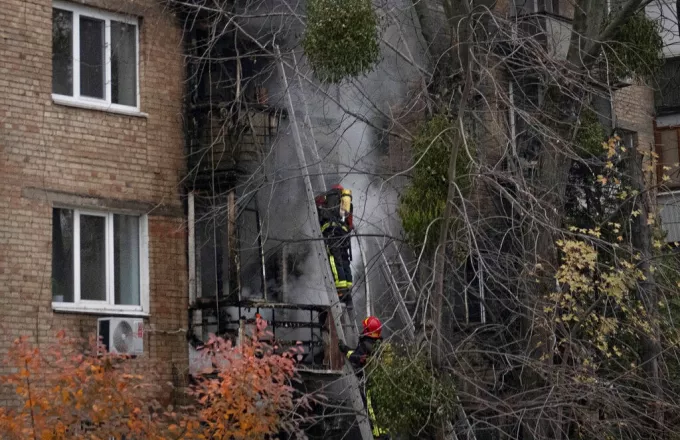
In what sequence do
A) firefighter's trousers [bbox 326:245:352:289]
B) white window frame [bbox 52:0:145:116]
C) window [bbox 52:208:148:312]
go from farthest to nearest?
firefighter's trousers [bbox 326:245:352:289] < white window frame [bbox 52:0:145:116] < window [bbox 52:208:148:312]

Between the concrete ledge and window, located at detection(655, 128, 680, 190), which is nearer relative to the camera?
the concrete ledge

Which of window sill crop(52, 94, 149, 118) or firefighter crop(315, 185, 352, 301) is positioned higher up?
window sill crop(52, 94, 149, 118)

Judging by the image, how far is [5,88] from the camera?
1617 centimetres

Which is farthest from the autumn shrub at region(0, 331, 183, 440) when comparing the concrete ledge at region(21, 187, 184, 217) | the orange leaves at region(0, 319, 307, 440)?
the concrete ledge at region(21, 187, 184, 217)

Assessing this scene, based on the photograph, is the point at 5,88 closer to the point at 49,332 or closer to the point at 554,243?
the point at 49,332

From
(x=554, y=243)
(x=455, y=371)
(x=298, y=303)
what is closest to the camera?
(x=455, y=371)

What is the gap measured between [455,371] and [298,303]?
18.5 ft

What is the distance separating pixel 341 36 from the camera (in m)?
14.0

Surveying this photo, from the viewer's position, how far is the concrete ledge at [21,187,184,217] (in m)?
16.3

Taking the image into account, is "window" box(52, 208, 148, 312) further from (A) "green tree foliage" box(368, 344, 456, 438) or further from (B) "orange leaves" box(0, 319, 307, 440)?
(A) "green tree foliage" box(368, 344, 456, 438)

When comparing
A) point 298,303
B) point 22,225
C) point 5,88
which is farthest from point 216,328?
point 5,88

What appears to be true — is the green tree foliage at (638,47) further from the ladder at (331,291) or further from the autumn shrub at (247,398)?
the autumn shrub at (247,398)

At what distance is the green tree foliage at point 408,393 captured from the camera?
526 inches

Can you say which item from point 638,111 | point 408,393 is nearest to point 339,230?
point 408,393
